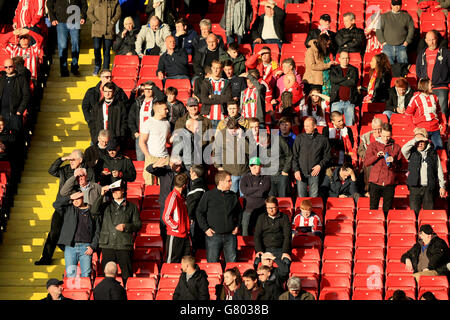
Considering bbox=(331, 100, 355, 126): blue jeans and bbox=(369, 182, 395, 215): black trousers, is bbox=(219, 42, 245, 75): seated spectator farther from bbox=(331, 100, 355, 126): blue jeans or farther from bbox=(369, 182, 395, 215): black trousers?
bbox=(369, 182, 395, 215): black trousers

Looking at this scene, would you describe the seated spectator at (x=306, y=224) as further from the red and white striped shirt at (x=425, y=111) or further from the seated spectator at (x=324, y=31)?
the seated spectator at (x=324, y=31)

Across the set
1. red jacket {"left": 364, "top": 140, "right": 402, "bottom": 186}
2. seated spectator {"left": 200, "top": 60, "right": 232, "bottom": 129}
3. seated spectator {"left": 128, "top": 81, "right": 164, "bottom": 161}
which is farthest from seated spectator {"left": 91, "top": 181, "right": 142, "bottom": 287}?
red jacket {"left": 364, "top": 140, "right": 402, "bottom": 186}

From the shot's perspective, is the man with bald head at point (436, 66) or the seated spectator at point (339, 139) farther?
the man with bald head at point (436, 66)

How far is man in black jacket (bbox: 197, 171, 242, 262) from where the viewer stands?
19.6m

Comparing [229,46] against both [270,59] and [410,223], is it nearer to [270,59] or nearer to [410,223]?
[270,59]

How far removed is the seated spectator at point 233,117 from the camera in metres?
20.9

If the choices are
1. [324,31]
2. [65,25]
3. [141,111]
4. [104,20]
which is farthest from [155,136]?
[324,31]

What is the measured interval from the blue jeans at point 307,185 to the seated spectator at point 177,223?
1.88 meters

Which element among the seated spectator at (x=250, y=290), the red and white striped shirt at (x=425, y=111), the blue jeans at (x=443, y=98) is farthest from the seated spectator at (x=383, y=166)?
the seated spectator at (x=250, y=290)

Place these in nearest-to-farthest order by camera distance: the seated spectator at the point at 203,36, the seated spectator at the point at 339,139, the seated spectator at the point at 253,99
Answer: the seated spectator at the point at 339,139 → the seated spectator at the point at 253,99 → the seated spectator at the point at 203,36

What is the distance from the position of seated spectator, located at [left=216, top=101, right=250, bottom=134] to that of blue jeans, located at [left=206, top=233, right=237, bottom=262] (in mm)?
1935

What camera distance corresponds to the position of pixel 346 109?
877 inches

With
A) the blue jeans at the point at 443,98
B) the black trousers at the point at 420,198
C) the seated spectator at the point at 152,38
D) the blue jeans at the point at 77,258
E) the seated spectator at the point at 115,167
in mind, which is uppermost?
the seated spectator at the point at 152,38

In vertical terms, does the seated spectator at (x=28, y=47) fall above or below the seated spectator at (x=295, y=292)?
above
